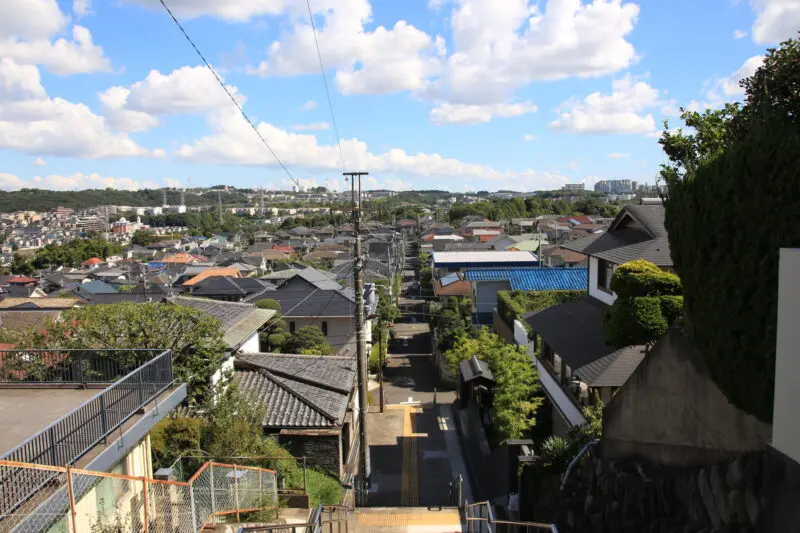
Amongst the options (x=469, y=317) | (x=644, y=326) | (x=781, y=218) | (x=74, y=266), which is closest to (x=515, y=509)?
(x=644, y=326)

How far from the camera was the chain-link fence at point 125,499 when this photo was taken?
5871 millimetres

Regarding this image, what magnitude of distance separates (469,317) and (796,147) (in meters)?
30.7

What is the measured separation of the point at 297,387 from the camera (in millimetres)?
17469

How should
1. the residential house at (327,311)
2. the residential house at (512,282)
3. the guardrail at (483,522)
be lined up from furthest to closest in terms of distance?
the residential house at (327,311) → the residential house at (512,282) → the guardrail at (483,522)

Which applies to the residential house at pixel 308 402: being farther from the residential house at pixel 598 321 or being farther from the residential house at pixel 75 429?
the residential house at pixel 598 321

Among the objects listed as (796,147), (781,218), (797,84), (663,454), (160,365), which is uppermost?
(797,84)

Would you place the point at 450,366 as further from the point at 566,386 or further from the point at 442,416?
the point at 566,386

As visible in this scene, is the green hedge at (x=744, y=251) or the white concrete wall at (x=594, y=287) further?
the white concrete wall at (x=594, y=287)

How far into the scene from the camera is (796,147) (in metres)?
5.60

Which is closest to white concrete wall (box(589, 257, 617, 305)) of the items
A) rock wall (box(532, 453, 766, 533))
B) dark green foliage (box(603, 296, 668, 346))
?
dark green foliage (box(603, 296, 668, 346))

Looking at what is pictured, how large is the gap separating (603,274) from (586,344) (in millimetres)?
3744

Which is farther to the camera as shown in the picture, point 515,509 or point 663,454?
point 515,509

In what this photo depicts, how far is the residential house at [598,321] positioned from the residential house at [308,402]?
6262 millimetres

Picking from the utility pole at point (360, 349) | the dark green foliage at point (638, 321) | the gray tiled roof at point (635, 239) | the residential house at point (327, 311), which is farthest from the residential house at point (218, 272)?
the dark green foliage at point (638, 321)
